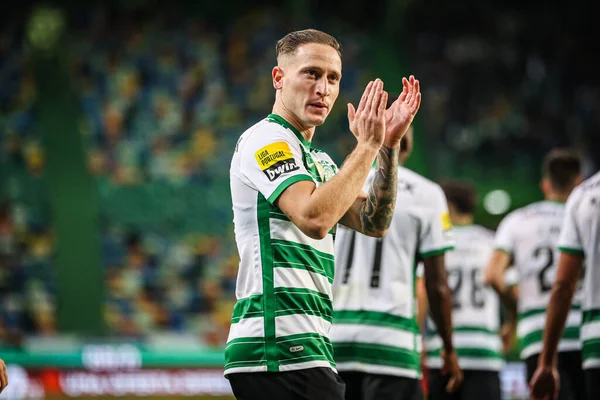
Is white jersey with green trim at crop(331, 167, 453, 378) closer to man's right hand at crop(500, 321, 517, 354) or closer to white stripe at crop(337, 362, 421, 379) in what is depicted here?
white stripe at crop(337, 362, 421, 379)

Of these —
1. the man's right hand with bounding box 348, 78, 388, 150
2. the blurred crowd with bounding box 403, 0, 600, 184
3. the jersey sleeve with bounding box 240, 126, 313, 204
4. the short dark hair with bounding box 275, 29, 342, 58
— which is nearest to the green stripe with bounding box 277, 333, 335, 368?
the jersey sleeve with bounding box 240, 126, 313, 204

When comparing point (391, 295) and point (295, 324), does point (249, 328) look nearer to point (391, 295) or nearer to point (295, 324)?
point (295, 324)

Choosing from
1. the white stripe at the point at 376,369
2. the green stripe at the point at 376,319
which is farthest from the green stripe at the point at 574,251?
the white stripe at the point at 376,369

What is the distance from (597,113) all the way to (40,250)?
1239 centimetres

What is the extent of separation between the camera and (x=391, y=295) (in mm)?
5594

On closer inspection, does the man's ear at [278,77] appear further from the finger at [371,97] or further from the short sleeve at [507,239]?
the short sleeve at [507,239]

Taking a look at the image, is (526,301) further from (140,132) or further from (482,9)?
(482,9)

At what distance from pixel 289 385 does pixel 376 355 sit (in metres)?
1.93

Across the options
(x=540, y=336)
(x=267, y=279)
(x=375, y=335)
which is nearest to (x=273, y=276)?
(x=267, y=279)

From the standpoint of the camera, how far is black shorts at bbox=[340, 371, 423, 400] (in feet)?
17.9

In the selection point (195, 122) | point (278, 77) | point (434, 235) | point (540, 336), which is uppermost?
point (195, 122)

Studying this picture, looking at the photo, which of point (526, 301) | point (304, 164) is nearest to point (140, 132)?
point (526, 301)

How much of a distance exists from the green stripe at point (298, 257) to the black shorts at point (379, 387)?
182 cm

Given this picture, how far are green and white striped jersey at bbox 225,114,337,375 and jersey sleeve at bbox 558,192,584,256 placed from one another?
201 cm
